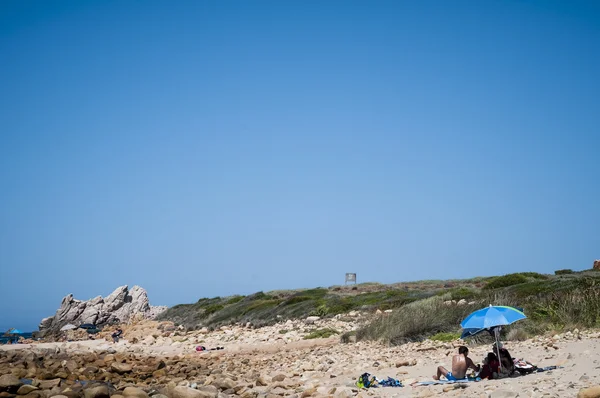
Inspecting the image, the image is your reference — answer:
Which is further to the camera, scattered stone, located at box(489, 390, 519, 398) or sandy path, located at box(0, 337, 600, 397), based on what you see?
sandy path, located at box(0, 337, 600, 397)

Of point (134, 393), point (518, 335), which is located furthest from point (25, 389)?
point (518, 335)

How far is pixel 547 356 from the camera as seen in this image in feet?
40.3

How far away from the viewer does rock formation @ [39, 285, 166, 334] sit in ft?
213

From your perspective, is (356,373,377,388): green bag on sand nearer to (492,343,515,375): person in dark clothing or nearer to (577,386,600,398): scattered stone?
(492,343,515,375): person in dark clothing

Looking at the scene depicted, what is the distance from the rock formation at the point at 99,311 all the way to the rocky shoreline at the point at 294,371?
41646 millimetres

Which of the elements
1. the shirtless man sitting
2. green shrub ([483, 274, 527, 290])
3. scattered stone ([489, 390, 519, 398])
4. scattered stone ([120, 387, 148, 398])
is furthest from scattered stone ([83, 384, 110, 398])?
green shrub ([483, 274, 527, 290])

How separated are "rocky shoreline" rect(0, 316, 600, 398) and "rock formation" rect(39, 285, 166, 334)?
4165 cm

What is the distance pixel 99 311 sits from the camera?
6600 cm

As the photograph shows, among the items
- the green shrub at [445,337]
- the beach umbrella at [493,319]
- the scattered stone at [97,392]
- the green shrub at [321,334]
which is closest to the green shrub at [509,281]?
the green shrub at [321,334]

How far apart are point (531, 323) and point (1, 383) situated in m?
14.3

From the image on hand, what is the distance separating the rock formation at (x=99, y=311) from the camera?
64.9 m

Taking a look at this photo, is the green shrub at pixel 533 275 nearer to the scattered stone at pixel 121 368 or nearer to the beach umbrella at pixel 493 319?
the beach umbrella at pixel 493 319

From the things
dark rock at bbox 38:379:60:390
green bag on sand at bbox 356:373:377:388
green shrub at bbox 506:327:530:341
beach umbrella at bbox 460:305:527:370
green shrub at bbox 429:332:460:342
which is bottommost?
dark rock at bbox 38:379:60:390

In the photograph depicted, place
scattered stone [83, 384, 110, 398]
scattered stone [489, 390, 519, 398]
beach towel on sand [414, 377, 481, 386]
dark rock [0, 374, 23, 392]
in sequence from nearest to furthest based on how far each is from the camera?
scattered stone [489, 390, 519, 398] → beach towel on sand [414, 377, 481, 386] → scattered stone [83, 384, 110, 398] → dark rock [0, 374, 23, 392]
